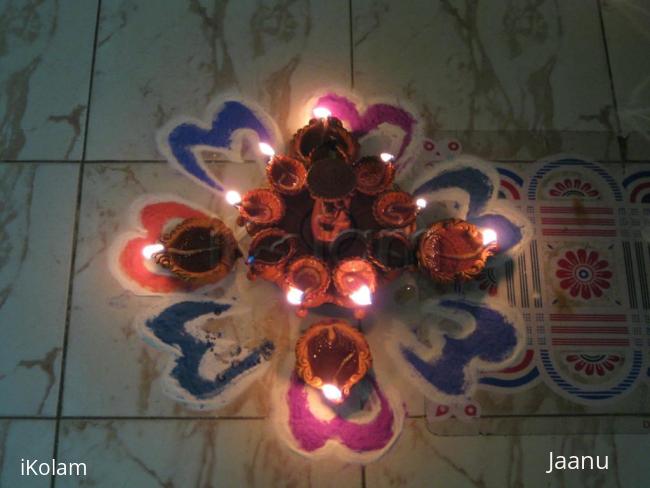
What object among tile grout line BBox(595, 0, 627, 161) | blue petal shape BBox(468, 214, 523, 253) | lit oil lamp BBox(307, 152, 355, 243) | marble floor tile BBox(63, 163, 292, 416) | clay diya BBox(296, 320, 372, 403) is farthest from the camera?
tile grout line BBox(595, 0, 627, 161)

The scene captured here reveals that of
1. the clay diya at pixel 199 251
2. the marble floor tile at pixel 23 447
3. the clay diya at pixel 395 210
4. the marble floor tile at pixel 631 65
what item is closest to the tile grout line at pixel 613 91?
the marble floor tile at pixel 631 65

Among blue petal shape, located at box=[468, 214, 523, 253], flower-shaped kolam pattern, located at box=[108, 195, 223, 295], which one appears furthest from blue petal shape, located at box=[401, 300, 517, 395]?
flower-shaped kolam pattern, located at box=[108, 195, 223, 295]

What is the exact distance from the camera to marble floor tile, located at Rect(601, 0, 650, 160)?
6.45 feet

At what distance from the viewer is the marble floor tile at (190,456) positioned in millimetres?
1650

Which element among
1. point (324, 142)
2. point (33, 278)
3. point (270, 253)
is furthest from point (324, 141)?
point (33, 278)

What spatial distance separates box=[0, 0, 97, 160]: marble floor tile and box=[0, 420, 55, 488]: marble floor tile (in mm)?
972

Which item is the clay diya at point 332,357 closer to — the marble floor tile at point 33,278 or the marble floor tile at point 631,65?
the marble floor tile at point 33,278

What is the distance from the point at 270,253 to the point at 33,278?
2.89ft

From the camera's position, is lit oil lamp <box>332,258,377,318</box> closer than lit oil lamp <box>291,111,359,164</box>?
Yes

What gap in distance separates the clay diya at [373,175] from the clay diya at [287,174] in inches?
7.7

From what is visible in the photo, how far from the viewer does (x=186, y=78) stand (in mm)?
2012

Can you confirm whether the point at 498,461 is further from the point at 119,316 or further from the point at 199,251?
the point at 119,316

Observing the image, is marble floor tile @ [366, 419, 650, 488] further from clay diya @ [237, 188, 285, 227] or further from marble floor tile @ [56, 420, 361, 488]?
clay diya @ [237, 188, 285, 227]

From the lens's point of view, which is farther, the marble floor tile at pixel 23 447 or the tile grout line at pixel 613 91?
the tile grout line at pixel 613 91
